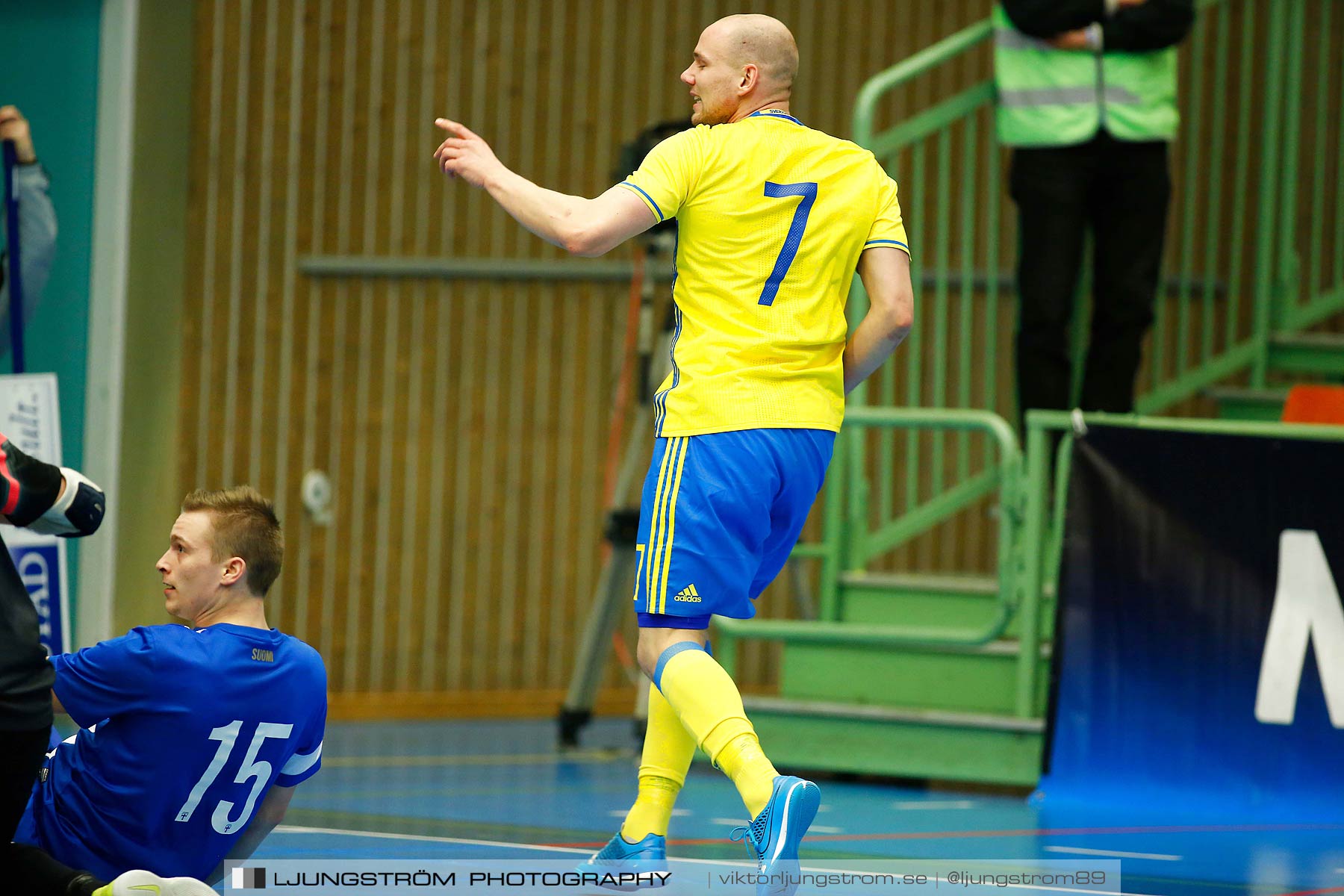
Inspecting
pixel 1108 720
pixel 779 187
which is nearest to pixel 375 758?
pixel 1108 720

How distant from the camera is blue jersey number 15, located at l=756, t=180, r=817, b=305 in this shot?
320 cm

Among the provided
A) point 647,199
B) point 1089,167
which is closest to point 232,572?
point 647,199

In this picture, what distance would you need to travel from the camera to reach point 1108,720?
5074 millimetres

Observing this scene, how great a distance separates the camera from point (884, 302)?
3303 millimetres

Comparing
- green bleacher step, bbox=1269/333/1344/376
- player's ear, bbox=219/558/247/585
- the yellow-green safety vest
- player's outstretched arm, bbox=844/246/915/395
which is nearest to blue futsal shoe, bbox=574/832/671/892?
player's ear, bbox=219/558/247/585

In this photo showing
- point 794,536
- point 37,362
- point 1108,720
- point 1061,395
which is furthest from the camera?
point 37,362

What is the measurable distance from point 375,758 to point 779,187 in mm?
3373

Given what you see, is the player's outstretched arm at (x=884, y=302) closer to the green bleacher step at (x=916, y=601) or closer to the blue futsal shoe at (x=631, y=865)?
the blue futsal shoe at (x=631, y=865)

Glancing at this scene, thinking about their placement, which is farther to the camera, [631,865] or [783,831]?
[631,865]

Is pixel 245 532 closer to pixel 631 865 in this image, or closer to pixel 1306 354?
pixel 631 865

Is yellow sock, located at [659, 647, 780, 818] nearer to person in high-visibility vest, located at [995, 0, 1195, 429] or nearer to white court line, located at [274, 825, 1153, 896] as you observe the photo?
white court line, located at [274, 825, 1153, 896]

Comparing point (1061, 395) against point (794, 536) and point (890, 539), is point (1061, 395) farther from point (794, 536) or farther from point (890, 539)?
point (794, 536)

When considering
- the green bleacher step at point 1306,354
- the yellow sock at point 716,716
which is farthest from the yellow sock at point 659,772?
the green bleacher step at point 1306,354

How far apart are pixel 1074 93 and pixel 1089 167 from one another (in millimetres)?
246
